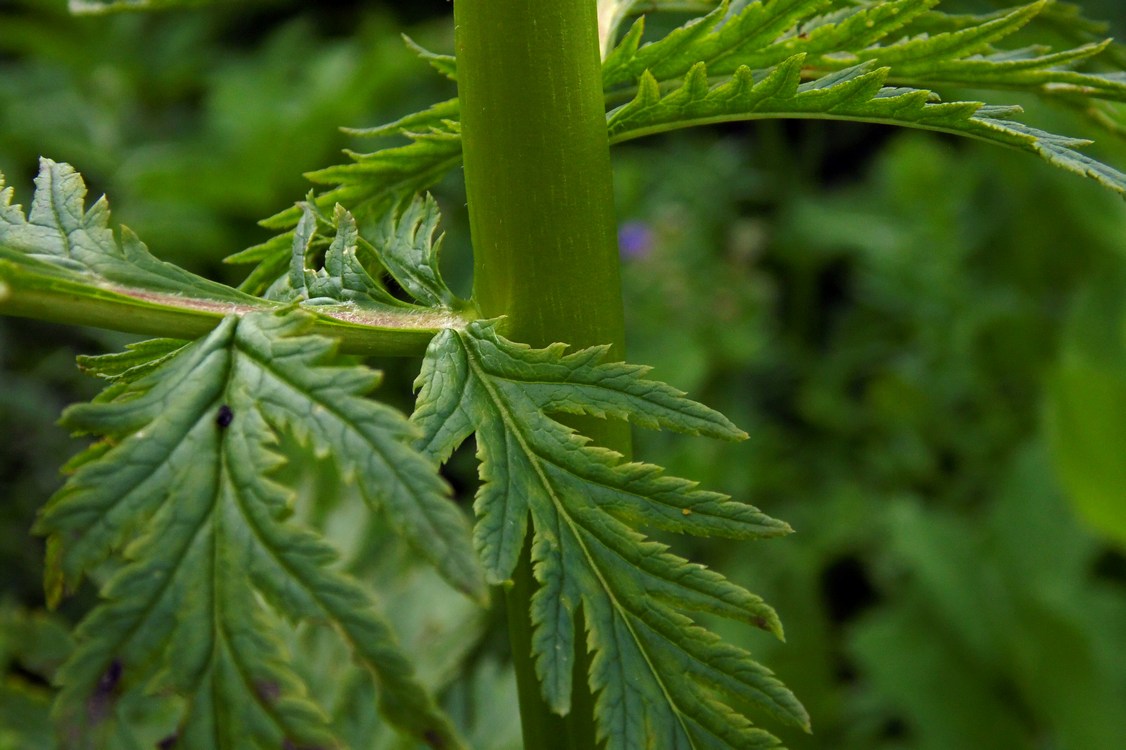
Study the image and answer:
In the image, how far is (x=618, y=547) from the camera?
2.27ft

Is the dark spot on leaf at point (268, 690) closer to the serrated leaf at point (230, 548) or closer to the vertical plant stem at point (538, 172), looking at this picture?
the serrated leaf at point (230, 548)

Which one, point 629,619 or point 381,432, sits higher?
point 381,432

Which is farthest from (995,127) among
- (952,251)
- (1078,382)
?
(952,251)

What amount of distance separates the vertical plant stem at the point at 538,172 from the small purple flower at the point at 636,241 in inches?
94.4

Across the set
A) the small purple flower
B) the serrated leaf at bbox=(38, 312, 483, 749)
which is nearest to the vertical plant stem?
the serrated leaf at bbox=(38, 312, 483, 749)

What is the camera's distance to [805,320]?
11.7 feet

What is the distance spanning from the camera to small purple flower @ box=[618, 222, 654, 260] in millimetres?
3234

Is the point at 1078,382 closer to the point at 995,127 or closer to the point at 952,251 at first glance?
the point at 952,251

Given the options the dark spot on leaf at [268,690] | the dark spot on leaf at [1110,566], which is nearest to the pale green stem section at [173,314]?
the dark spot on leaf at [268,690]

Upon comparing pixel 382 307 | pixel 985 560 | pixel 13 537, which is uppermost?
pixel 382 307

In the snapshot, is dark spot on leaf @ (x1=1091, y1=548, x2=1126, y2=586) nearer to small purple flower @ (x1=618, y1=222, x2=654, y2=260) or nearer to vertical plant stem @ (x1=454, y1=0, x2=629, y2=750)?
small purple flower @ (x1=618, y1=222, x2=654, y2=260)

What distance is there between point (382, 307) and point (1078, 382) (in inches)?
75.1

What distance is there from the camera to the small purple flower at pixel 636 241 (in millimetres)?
3234

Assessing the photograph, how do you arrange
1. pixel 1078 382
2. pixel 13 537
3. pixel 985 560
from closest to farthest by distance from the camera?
pixel 1078 382
pixel 985 560
pixel 13 537
